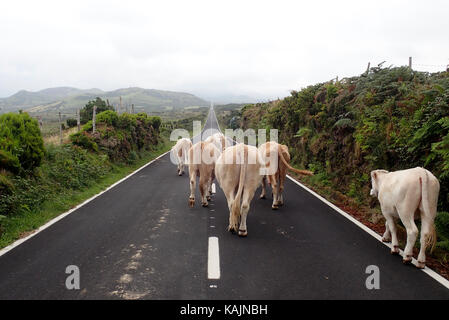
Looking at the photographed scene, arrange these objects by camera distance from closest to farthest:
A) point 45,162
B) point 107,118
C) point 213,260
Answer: point 213,260
point 45,162
point 107,118

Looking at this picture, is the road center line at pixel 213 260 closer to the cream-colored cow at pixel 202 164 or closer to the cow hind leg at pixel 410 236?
the cream-colored cow at pixel 202 164

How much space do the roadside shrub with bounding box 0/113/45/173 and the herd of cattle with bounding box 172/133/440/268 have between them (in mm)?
4749

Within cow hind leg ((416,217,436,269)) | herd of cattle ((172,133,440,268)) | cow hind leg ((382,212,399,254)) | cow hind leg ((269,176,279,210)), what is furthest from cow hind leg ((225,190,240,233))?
cow hind leg ((416,217,436,269))

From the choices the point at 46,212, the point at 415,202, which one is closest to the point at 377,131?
the point at 415,202

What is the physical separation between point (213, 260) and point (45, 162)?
8.76 metres

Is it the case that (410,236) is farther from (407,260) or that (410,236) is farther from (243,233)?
(243,233)

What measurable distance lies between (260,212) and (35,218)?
18.6ft

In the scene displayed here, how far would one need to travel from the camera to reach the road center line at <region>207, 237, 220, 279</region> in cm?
456

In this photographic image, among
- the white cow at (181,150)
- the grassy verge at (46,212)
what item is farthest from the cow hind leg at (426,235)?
the white cow at (181,150)

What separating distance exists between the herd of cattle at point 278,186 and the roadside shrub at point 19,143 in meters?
4.75

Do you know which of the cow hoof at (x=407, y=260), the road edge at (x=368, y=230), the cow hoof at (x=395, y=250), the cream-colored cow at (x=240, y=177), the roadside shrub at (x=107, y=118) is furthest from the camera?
the roadside shrub at (x=107, y=118)

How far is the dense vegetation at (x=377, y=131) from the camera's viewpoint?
6.34 metres

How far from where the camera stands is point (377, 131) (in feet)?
28.2
